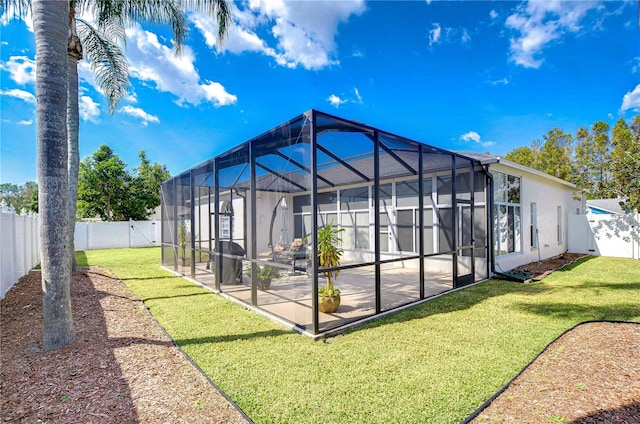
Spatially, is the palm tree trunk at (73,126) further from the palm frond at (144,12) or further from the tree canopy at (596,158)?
the tree canopy at (596,158)

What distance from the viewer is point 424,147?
5.95m

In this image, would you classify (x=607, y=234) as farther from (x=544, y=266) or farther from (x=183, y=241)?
(x=183, y=241)

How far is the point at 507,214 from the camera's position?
27.6 feet

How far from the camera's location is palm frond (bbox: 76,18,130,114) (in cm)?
804

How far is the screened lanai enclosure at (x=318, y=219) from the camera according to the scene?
4406mm

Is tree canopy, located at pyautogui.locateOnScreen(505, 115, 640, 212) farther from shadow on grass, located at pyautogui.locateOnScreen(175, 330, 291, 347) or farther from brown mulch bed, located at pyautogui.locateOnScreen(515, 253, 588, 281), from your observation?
shadow on grass, located at pyautogui.locateOnScreen(175, 330, 291, 347)

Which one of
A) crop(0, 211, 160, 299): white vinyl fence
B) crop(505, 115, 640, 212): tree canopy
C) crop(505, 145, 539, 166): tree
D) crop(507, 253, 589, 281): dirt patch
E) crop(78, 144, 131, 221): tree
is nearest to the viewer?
crop(0, 211, 160, 299): white vinyl fence

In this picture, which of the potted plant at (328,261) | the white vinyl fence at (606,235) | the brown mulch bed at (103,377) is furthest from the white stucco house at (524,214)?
the brown mulch bed at (103,377)

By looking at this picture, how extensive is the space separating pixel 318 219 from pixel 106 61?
7.94 metres

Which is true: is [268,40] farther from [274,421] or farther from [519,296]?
[274,421]

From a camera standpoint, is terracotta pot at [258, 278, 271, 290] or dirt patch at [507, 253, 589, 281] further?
dirt patch at [507, 253, 589, 281]

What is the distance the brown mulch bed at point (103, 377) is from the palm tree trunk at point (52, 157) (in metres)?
0.41

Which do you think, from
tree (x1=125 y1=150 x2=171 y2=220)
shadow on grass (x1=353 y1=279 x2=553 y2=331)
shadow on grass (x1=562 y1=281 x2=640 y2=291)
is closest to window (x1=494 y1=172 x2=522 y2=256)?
shadow on grass (x1=353 y1=279 x2=553 y2=331)

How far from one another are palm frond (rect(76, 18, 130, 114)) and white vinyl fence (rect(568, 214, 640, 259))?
17472mm
